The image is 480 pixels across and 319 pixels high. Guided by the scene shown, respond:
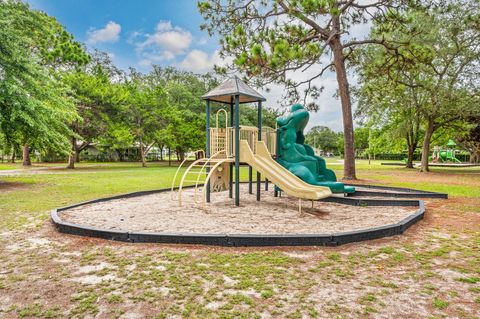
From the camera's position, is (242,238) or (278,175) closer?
(242,238)

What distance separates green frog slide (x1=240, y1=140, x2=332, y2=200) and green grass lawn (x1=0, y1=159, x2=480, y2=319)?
207cm

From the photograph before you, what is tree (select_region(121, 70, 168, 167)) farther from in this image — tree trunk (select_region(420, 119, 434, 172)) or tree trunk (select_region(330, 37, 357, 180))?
tree trunk (select_region(420, 119, 434, 172))

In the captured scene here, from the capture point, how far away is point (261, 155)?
8258 mm

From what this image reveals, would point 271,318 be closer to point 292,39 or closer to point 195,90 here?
point 292,39

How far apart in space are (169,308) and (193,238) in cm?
185

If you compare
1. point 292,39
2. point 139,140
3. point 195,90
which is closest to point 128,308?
point 292,39

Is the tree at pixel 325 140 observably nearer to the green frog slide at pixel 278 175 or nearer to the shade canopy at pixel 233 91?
the shade canopy at pixel 233 91

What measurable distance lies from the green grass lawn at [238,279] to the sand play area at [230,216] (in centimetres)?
85

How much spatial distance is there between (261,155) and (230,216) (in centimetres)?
240

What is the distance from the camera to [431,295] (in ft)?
9.47

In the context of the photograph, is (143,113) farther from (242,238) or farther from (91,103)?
(242,238)

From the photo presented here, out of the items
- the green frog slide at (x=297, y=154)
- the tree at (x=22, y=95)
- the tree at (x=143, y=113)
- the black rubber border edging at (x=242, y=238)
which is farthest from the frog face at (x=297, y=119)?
the tree at (x=143, y=113)

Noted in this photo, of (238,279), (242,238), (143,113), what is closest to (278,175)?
(242,238)

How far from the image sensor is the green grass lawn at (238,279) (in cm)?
262
